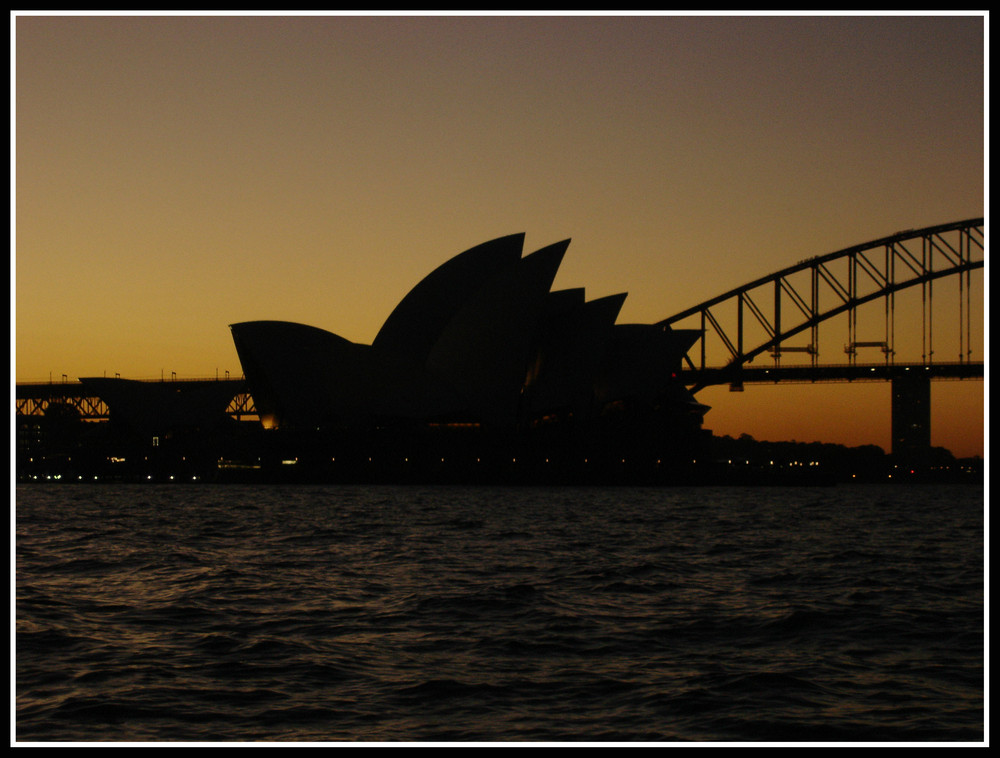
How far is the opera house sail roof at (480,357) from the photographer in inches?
2761

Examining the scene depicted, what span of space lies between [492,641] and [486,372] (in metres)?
59.7

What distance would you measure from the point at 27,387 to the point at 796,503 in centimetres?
10143

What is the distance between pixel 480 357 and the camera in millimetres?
72000

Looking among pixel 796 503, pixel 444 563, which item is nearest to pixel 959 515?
pixel 796 503

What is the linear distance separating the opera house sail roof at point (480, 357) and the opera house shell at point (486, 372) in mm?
94

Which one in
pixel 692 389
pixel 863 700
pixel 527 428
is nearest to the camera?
pixel 863 700

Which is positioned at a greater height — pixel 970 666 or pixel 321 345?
pixel 321 345

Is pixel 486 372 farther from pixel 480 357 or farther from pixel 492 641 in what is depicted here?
pixel 492 641

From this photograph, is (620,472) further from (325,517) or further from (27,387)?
(27,387)

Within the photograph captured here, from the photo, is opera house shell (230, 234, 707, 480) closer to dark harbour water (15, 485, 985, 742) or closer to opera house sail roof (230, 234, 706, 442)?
opera house sail roof (230, 234, 706, 442)

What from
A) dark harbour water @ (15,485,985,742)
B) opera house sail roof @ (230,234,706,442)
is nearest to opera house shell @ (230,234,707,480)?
opera house sail roof @ (230,234,706,442)

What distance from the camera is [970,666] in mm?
12664

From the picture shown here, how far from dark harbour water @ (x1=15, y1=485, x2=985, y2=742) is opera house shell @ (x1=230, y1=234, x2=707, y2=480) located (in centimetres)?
4402

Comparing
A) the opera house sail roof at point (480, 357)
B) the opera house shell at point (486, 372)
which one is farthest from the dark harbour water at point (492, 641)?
the opera house shell at point (486, 372)
